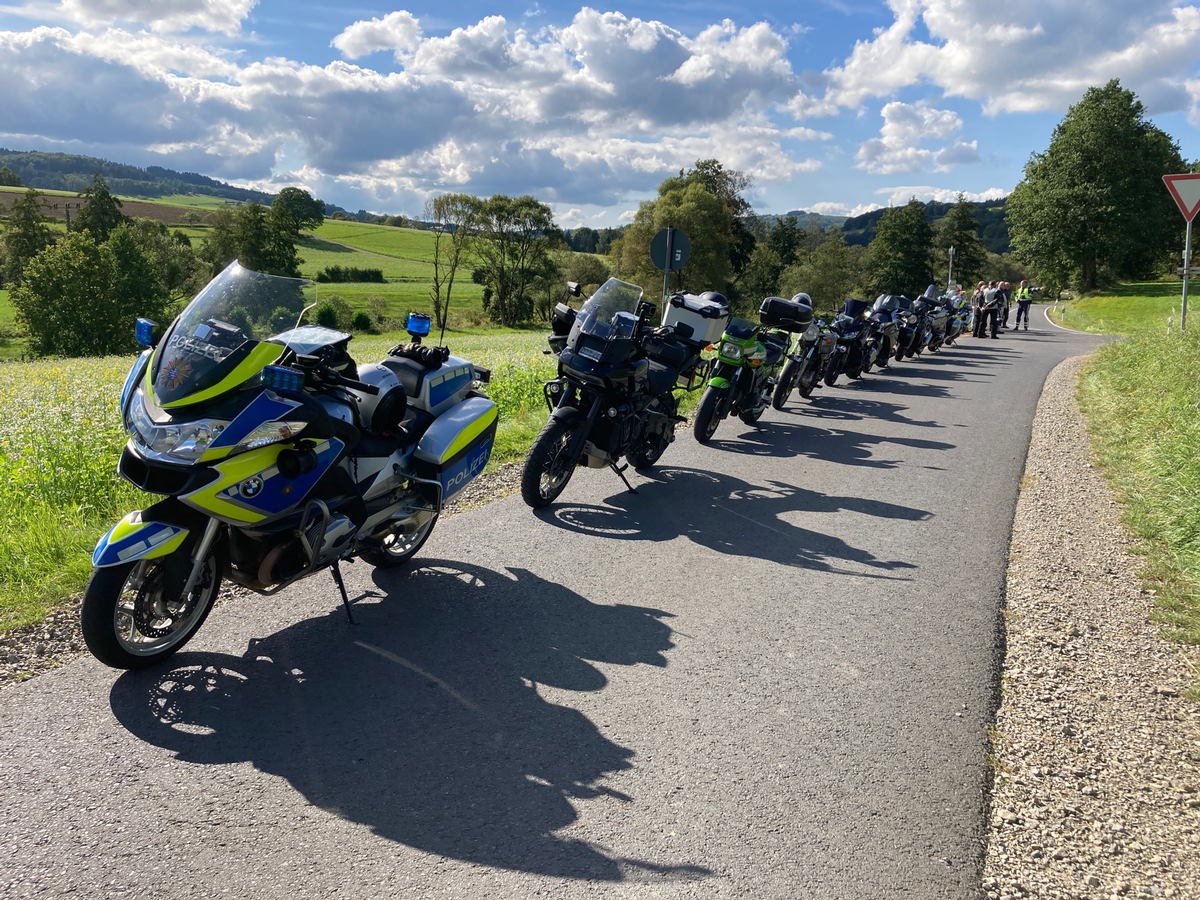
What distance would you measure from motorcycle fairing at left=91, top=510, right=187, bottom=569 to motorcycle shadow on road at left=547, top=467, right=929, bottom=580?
117 inches

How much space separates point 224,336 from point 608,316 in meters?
3.69

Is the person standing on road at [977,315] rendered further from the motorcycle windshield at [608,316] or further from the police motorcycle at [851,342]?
the motorcycle windshield at [608,316]

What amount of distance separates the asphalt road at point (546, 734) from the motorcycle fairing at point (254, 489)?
0.75 meters

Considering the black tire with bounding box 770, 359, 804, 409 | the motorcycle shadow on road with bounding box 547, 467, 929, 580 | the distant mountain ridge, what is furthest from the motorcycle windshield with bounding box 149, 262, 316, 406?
the distant mountain ridge

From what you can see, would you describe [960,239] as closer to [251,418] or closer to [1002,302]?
[1002,302]

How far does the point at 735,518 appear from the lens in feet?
21.1

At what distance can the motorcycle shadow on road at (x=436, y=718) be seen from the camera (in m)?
2.74

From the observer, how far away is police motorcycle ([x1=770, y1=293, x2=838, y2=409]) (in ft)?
36.3

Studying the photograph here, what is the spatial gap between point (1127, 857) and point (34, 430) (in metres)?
8.70

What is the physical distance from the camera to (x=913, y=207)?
269 ft

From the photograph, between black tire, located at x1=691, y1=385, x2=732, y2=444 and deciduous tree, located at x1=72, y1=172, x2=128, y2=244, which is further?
deciduous tree, located at x1=72, y1=172, x2=128, y2=244

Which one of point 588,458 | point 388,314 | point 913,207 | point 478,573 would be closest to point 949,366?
point 588,458

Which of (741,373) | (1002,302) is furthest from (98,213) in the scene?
(741,373)

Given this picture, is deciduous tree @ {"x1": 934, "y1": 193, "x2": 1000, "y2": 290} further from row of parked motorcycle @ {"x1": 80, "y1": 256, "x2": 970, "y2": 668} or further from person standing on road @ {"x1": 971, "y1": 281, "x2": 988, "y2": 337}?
row of parked motorcycle @ {"x1": 80, "y1": 256, "x2": 970, "y2": 668}
